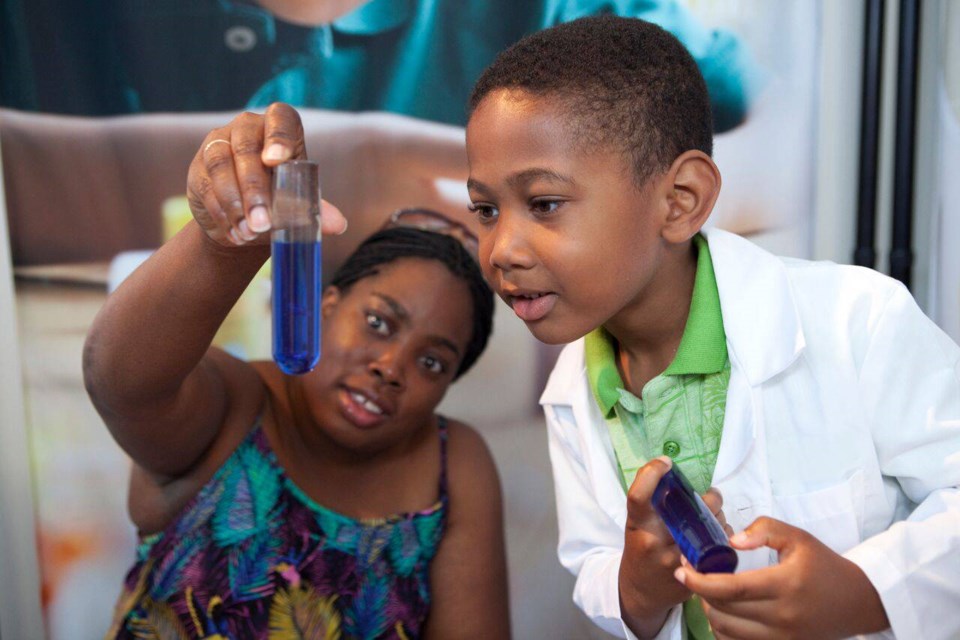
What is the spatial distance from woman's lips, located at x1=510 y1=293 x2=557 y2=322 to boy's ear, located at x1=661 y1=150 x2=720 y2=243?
0.15m

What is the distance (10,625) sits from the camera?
158 centimetres

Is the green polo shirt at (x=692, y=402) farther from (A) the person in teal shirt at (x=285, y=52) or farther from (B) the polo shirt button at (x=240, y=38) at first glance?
(B) the polo shirt button at (x=240, y=38)

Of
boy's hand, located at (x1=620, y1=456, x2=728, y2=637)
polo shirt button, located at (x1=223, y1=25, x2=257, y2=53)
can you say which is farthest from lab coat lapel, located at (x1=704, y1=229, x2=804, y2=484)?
polo shirt button, located at (x1=223, y1=25, x2=257, y2=53)

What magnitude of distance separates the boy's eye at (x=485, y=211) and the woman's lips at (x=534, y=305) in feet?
0.27

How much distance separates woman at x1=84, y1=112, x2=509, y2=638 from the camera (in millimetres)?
1210

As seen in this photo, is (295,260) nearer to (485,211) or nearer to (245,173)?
(245,173)

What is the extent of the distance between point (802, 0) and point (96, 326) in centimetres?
126

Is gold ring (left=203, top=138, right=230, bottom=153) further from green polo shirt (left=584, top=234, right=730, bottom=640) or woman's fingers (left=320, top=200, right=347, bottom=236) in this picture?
green polo shirt (left=584, top=234, right=730, bottom=640)

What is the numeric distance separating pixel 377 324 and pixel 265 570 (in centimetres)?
37

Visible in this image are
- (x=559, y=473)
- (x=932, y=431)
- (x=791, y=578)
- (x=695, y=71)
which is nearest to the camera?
(x=791, y=578)

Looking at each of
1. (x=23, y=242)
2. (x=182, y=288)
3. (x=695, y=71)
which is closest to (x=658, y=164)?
(x=695, y=71)

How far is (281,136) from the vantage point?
0.83 meters

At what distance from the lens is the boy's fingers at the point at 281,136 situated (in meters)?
0.81

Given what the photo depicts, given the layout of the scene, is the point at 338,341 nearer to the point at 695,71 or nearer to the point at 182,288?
the point at 182,288
